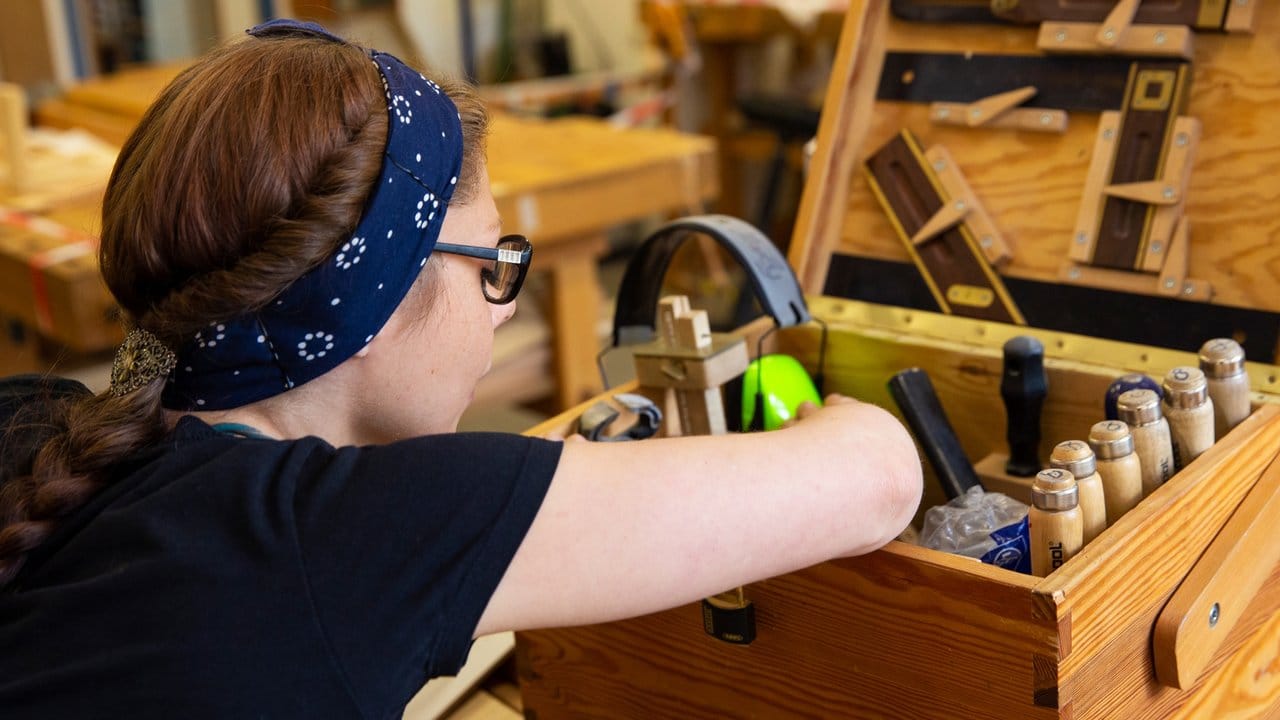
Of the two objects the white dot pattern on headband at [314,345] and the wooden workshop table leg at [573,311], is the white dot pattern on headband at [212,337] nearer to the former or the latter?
the white dot pattern on headband at [314,345]

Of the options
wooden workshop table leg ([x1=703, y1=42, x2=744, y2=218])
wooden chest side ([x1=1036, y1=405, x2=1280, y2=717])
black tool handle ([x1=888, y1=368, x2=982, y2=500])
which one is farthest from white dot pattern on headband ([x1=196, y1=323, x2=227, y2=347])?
wooden workshop table leg ([x1=703, y1=42, x2=744, y2=218])

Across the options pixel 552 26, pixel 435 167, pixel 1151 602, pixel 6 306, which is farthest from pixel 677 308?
pixel 552 26

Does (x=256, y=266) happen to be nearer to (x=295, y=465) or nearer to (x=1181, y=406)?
(x=295, y=465)

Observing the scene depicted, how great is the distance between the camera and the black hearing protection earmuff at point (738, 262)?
1.04 metres

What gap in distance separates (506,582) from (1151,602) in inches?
18.5

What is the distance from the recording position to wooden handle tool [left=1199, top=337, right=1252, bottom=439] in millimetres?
980

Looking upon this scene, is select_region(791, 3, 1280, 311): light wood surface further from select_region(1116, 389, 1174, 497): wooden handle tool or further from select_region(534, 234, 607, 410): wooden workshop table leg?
select_region(534, 234, 607, 410): wooden workshop table leg

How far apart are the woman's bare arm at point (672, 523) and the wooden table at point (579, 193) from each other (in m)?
1.57

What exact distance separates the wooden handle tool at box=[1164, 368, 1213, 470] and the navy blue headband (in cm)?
59

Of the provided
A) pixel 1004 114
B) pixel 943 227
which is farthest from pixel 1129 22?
pixel 943 227

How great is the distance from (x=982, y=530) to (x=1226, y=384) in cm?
25

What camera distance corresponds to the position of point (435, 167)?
769mm

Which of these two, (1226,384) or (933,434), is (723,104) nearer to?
A: (933,434)

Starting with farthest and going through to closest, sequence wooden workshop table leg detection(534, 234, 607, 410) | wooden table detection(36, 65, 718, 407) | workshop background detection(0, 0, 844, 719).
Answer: wooden workshop table leg detection(534, 234, 607, 410) < wooden table detection(36, 65, 718, 407) < workshop background detection(0, 0, 844, 719)
